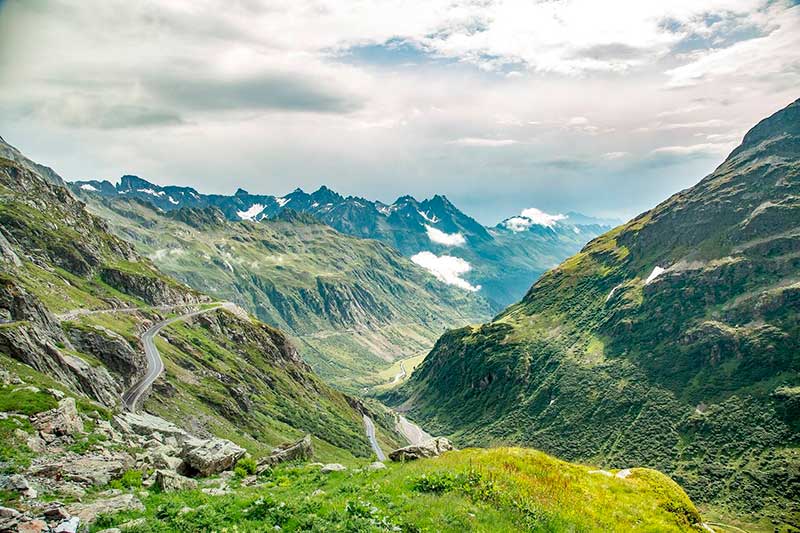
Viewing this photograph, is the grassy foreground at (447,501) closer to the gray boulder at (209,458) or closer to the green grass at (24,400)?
the gray boulder at (209,458)

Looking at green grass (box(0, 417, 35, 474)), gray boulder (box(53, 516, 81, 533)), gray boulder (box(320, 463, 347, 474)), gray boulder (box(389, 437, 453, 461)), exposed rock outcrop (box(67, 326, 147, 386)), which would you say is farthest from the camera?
exposed rock outcrop (box(67, 326, 147, 386))

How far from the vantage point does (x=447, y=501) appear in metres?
24.3

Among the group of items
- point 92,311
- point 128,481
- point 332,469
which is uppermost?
point 92,311

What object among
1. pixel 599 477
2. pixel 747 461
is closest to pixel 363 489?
pixel 599 477

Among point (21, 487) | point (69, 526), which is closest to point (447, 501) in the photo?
point (69, 526)

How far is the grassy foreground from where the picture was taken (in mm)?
21531

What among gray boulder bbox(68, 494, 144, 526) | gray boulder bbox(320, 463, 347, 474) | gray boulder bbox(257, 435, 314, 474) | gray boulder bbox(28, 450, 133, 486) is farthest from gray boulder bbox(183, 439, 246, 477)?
gray boulder bbox(68, 494, 144, 526)

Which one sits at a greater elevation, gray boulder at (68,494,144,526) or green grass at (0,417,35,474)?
green grass at (0,417,35,474)

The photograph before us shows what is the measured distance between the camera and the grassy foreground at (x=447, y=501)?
21531mm

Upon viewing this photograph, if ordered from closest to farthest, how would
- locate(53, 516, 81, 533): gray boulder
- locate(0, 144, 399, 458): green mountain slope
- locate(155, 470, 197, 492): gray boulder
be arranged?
locate(53, 516, 81, 533): gray boulder
locate(155, 470, 197, 492): gray boulder
locate(0, 144, 399, 458): green mountain slope

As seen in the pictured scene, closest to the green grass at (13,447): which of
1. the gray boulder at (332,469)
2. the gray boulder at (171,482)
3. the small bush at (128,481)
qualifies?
the small bush at (128,481)

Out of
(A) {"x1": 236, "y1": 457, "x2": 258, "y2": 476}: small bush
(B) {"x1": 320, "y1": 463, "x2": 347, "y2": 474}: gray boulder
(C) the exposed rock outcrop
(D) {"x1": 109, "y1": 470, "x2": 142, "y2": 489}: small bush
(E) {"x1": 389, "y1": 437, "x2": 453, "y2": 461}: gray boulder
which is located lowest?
(E) {"x1": 389, "y1": 437, "x2": 453, "y2": 461}: gray boulder

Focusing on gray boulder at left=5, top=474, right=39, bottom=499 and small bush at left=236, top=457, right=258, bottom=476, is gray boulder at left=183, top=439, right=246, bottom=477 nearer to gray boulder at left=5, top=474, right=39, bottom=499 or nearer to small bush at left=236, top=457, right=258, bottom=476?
small bush at left=236, top=457, right=258, bottom=476

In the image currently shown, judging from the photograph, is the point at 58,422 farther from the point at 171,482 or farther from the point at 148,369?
the point at 148,369
